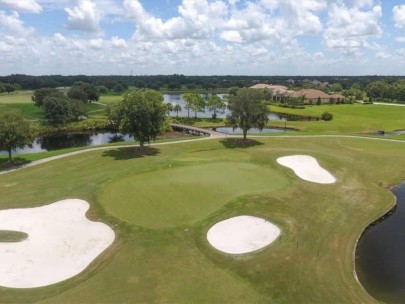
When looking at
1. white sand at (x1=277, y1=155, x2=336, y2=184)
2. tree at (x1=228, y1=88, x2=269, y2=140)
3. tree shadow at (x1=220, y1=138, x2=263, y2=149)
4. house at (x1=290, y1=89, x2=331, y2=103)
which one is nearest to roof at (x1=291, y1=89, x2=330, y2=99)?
house at (x1=290, y1=89, x2=331, y2=103)

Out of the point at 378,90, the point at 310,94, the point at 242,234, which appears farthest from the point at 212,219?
the point at 378,90

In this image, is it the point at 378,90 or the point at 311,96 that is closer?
the point at 311,96

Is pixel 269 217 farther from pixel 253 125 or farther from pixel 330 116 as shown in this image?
pixel 330 116

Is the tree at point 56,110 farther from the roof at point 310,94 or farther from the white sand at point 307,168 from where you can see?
the roof at point 310,94

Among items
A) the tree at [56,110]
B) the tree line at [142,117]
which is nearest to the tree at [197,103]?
the tree at [56,110]

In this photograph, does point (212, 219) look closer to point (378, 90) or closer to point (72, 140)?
point (72, 140)

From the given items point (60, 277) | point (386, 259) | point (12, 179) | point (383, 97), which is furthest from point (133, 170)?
point (383, 97)
